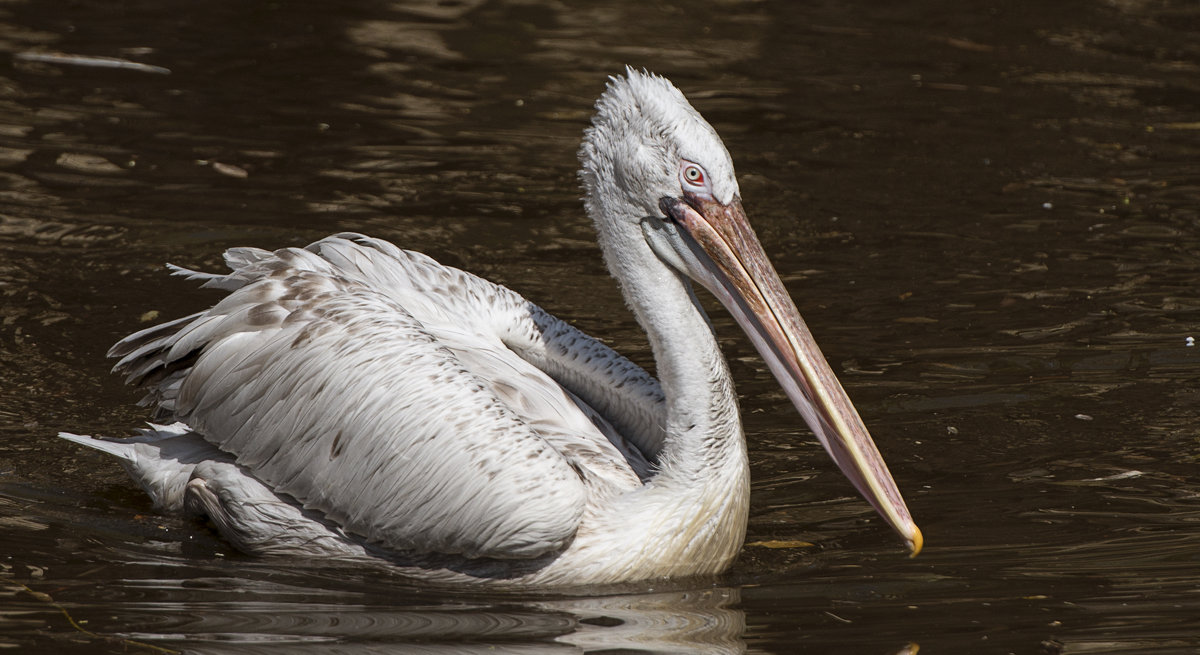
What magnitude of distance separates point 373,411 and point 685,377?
0.98 m

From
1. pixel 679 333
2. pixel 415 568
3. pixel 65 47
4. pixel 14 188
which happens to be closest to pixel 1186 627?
pixel 679 333

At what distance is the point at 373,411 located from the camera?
4660mm

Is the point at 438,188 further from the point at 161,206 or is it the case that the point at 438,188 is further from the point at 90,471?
the point at 90,471

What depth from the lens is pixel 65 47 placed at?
33.1 ft

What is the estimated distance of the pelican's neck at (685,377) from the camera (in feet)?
15.4

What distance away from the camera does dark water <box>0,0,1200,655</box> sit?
4.39 m

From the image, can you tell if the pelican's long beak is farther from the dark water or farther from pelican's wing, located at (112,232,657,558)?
pelican's wing, located at (112,232,657,558)

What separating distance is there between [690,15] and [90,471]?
7.53 m

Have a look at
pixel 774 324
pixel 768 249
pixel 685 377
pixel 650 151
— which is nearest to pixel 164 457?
pixel 685 377

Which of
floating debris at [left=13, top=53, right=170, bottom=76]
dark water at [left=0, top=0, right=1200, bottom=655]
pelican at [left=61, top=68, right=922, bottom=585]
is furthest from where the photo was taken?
floating debris at [left=13, top=53, right=170, bottom=76]

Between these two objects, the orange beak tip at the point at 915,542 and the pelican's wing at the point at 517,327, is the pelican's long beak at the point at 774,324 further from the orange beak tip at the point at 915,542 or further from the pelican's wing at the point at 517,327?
the pelican's wing at the point at 517,327

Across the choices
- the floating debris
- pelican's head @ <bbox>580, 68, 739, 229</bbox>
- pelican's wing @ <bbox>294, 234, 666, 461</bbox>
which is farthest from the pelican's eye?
the floating debris

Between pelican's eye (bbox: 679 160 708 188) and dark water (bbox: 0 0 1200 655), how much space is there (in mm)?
1210

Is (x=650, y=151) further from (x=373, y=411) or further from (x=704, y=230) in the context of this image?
(x=373, y=411)
